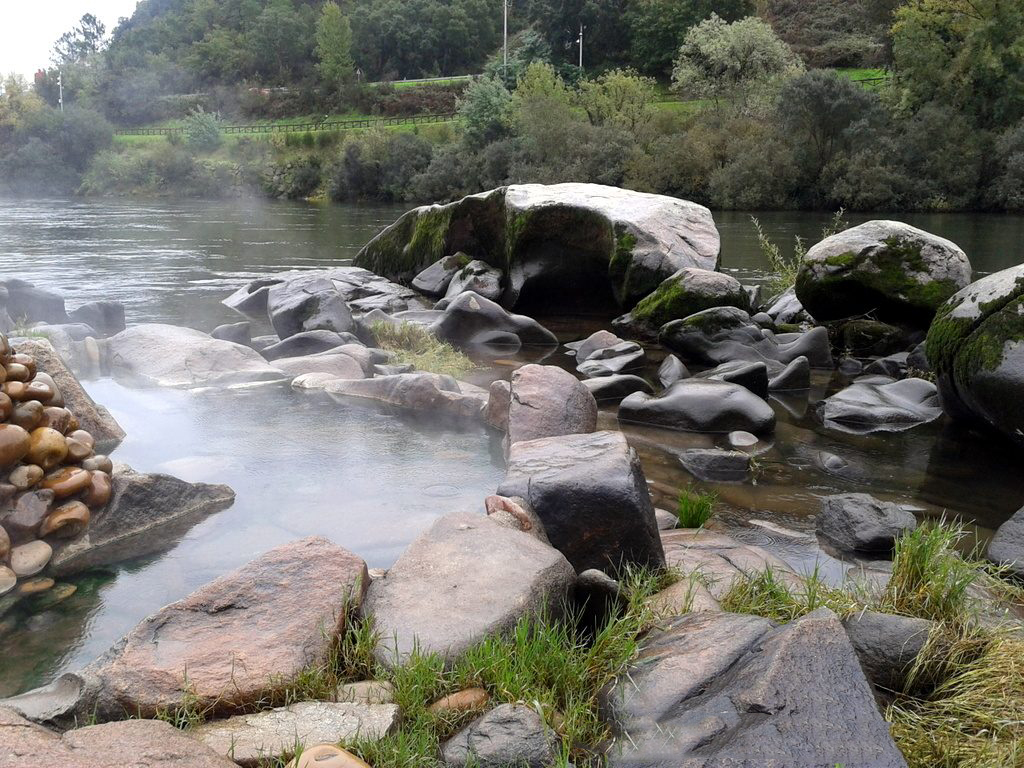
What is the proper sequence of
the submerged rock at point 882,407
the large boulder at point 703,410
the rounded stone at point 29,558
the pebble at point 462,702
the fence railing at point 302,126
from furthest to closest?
the fence railing at point 302,126, the submerged rock at point 882,407, the large boulder at point 703,410, the rounded stone at point 29,558, the pebble at point 462,702

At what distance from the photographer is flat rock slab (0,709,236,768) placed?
8.39 ft

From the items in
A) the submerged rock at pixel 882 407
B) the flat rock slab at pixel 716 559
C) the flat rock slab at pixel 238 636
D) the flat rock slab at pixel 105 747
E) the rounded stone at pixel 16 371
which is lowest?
the submerged rock at pixel 882 407

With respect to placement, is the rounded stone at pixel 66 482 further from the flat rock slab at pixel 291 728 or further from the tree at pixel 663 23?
the tree at pixel 663 23

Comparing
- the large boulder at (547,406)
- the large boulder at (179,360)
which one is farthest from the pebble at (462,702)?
the large boulder at (179,360)

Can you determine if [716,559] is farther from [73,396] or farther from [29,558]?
[73,396]

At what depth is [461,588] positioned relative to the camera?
3754mm

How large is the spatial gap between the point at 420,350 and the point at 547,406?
401cm

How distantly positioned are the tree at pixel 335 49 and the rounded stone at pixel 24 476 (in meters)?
90.5

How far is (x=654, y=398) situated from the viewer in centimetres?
793

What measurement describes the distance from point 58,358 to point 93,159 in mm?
66080

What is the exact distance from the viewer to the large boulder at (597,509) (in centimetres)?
439

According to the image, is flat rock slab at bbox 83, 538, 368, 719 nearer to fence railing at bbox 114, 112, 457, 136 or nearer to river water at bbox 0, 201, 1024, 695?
river water at bbox 0, 201, 1024, 695

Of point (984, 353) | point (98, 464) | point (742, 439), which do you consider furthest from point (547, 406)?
point (984, 353)

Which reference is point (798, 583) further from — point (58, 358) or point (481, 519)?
point (58, 358)
